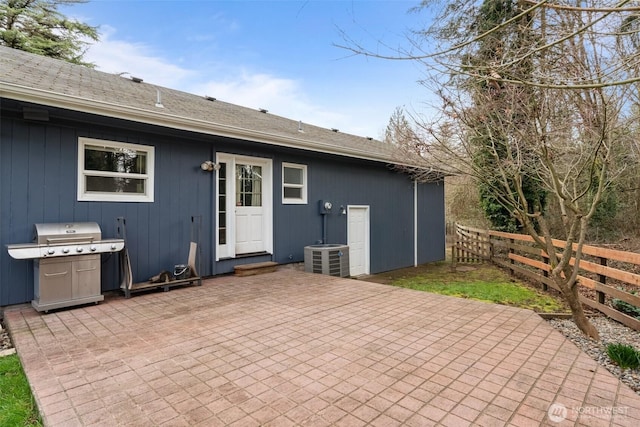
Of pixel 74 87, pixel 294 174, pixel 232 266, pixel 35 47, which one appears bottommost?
pixel 232 266

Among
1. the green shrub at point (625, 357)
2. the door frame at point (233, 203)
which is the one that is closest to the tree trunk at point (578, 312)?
the green shrub at point (625, 357)

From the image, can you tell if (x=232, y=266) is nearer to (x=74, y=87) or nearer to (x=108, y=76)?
(x=74, y=87)

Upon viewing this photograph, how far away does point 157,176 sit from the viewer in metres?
5.39

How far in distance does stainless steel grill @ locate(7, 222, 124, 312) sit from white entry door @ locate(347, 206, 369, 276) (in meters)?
5.54

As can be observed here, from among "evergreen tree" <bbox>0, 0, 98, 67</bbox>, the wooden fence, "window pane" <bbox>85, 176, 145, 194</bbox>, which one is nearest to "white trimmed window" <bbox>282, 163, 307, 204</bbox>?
"window pane" <bbox>85, 176, 145, 194</bbox>

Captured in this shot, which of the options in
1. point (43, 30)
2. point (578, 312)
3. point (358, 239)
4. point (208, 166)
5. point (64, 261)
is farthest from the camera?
point (43, 30)

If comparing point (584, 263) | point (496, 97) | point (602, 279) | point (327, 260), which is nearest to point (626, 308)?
point (602, 279)

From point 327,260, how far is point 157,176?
3.37 m

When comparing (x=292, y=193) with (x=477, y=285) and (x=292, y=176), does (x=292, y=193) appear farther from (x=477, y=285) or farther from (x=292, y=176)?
(x=477, y=285)

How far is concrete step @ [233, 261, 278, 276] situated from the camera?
20.4ft

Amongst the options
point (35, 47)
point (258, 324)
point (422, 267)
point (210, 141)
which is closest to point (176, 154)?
point (210, 141)

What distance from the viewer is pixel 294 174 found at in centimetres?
746

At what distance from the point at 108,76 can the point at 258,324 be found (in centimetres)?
586

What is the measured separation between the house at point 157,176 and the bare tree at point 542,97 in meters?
2.65
